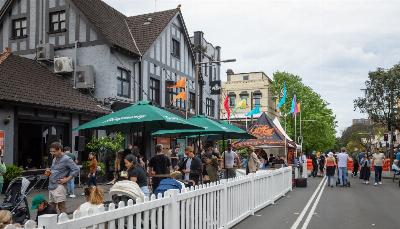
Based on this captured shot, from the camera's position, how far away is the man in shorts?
8008mm

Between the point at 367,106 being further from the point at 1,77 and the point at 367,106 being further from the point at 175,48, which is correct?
the point at 1,77

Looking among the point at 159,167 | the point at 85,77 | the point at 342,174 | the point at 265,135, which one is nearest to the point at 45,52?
the point at 85,77

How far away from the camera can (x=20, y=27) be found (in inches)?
920

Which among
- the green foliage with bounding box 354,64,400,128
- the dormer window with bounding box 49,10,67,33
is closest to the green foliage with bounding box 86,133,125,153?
the dormer window with bounding box 49,10,67,33

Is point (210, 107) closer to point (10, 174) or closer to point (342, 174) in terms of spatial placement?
point (342, 174)

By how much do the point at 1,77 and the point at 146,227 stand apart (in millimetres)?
14500

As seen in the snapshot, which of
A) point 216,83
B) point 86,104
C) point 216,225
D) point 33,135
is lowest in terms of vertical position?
point 216,225

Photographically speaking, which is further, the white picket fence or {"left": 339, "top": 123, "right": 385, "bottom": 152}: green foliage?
{"left": 339, "top": 123, "right": 385, "bottom": 152}: green foliage

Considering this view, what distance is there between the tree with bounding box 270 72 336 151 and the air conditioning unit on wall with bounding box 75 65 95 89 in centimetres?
3642

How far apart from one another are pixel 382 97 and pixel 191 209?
91.3 ft

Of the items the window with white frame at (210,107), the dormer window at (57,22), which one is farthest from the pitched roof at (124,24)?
the window with white frame at (210,107)

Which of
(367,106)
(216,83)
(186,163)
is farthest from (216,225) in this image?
(367,106)

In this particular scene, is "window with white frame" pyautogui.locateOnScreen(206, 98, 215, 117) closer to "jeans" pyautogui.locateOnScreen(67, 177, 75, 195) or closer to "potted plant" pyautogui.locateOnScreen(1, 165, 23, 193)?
"potted plant" pyautogui.locateOnScreen(1, 165, 23, 193)

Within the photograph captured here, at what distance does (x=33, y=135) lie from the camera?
18.9 m
